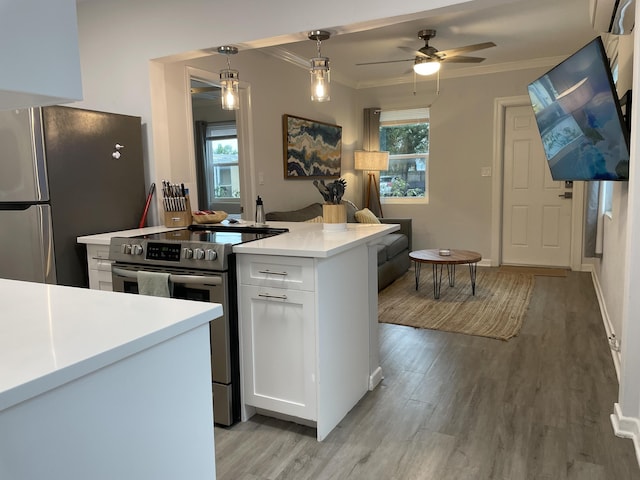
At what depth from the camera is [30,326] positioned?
3.22 ft

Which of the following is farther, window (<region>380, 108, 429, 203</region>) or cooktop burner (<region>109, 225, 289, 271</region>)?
window (<region>380, 108, 429, 203</region>)

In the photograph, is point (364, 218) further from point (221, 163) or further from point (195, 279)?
point (195, 279)

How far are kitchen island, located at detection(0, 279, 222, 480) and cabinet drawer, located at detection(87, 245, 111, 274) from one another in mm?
1516

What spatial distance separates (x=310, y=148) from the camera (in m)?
5.41

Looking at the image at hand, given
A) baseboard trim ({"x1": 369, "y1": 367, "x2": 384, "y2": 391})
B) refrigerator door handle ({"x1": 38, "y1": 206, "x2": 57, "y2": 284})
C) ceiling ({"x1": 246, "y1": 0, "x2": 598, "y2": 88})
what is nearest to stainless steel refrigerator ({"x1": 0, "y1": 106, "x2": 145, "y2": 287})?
refrigerator door handle ({"x1": 38, "y1": 206, "x2": 57, "y2": 284})

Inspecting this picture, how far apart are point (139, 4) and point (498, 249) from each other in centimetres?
486

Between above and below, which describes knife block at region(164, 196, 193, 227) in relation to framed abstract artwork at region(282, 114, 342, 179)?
below

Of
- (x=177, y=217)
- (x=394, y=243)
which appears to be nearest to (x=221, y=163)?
(x=394, y=243)

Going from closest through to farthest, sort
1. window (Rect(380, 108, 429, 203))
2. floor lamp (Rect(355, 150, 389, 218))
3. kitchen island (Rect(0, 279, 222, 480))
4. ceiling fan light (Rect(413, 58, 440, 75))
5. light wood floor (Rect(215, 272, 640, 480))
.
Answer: kitchen island (Rect(0, 279, 222, 480))
light wood floor (Rect(215, 272, 640, 480))
ceiling fan light (Rect(413, 58, 440, 75))
floor lamp (Rect(355, 150, 389, 218))
window (Rect(380, 108, 429, 203))

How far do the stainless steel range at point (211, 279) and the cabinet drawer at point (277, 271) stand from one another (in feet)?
0.23

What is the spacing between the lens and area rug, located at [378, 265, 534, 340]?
374 centimetres

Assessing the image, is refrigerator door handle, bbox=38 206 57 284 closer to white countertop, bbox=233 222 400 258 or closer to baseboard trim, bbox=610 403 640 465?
white countertop, bbox=233 222 400 258

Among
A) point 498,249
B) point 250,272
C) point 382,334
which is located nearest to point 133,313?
point 250,272

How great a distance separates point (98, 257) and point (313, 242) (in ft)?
4.36
